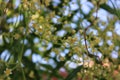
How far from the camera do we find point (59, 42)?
811 millimetres

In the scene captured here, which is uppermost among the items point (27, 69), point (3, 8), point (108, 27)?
point (3, 8)

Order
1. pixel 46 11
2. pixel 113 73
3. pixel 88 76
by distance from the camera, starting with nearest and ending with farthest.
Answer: pixel 88 76, pixel 113 73, pixel 46 11

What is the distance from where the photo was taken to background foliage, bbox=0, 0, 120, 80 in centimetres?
70

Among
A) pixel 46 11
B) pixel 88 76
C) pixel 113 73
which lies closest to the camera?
pixel 88 76

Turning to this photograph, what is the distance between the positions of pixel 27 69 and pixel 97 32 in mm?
233

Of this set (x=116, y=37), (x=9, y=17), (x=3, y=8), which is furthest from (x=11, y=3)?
(x=116, y=37)

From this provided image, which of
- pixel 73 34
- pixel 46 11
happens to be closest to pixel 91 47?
pixel 73 34

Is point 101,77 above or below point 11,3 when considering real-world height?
below

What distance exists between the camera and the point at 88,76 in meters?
0.70

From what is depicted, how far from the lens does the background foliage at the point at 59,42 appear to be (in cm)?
70

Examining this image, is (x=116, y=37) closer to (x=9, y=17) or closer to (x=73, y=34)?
(x=73, y=34)

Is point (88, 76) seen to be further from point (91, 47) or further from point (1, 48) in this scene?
point (1, 48)

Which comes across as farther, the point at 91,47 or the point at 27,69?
the point at 27,69

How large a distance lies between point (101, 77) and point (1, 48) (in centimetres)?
29
